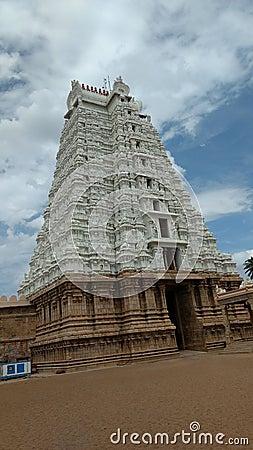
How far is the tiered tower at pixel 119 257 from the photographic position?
19469 mm

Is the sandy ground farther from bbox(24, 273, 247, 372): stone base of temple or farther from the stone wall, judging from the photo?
the stone wall

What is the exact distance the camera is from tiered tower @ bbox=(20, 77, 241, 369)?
19469 millimetres

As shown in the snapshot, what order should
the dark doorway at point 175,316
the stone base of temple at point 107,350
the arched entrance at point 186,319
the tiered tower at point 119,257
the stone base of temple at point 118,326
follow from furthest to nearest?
the dark doorway at point 175,316, the arched entrance at point 186,319, the tiered tower at point 119,257, the stone base of temple at point 118,326, the stone base of temple at point 107,350

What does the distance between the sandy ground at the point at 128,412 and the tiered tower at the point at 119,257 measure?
892 cm

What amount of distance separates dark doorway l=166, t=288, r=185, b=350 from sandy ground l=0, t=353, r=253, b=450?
1348 centimetres

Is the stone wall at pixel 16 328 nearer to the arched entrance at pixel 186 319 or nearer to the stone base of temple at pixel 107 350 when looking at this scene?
the stone base of temple at pixel 107 350

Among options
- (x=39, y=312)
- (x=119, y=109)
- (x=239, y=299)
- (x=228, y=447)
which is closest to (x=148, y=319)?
(x=239, y=299)

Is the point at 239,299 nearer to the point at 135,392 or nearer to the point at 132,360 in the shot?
the point at 132,360

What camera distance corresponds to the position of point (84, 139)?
90.9 ft

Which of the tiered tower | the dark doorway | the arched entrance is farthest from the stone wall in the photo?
the arched entrance

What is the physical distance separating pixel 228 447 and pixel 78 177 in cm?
2166

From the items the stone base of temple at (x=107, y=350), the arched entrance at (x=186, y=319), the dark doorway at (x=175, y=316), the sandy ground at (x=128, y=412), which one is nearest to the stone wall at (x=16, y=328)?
the stone base of temple at (x=107, y=350)

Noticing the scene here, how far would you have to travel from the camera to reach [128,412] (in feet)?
22.5

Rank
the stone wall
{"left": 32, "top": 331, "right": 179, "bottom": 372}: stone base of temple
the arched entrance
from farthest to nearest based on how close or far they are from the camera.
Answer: the stone wall, the arched entrance, {"left": 32, "top": 331, "right": 179, "bottom": 372}: stone base of temple
